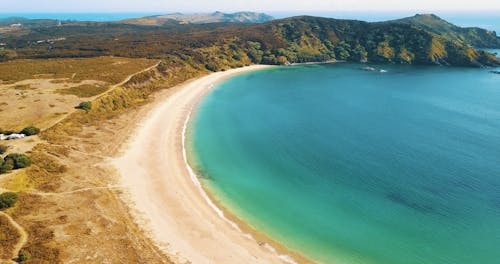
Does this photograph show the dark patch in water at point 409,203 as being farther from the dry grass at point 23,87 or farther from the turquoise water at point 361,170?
the dry grass at point 23,87

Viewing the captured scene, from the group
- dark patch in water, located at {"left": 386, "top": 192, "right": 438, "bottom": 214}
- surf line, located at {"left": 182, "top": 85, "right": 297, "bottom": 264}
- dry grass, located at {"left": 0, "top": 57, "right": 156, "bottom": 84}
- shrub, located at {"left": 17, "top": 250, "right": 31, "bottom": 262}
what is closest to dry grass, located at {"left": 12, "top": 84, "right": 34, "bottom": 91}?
dry grass, located at {"left": 0, "top": 57, "right": 156, "bottom": 84}

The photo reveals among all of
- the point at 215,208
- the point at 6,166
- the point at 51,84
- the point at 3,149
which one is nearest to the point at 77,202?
the point at 6,166

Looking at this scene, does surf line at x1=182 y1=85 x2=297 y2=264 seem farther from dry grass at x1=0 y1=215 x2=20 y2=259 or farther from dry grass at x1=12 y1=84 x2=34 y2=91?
dry grass at x1=12 y1=84 x2=34 y2=91

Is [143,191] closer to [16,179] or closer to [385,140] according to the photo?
[16,179]

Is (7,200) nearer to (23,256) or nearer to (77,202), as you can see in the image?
(77,202)

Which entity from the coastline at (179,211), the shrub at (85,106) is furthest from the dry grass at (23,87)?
the coastline at (179,211)
